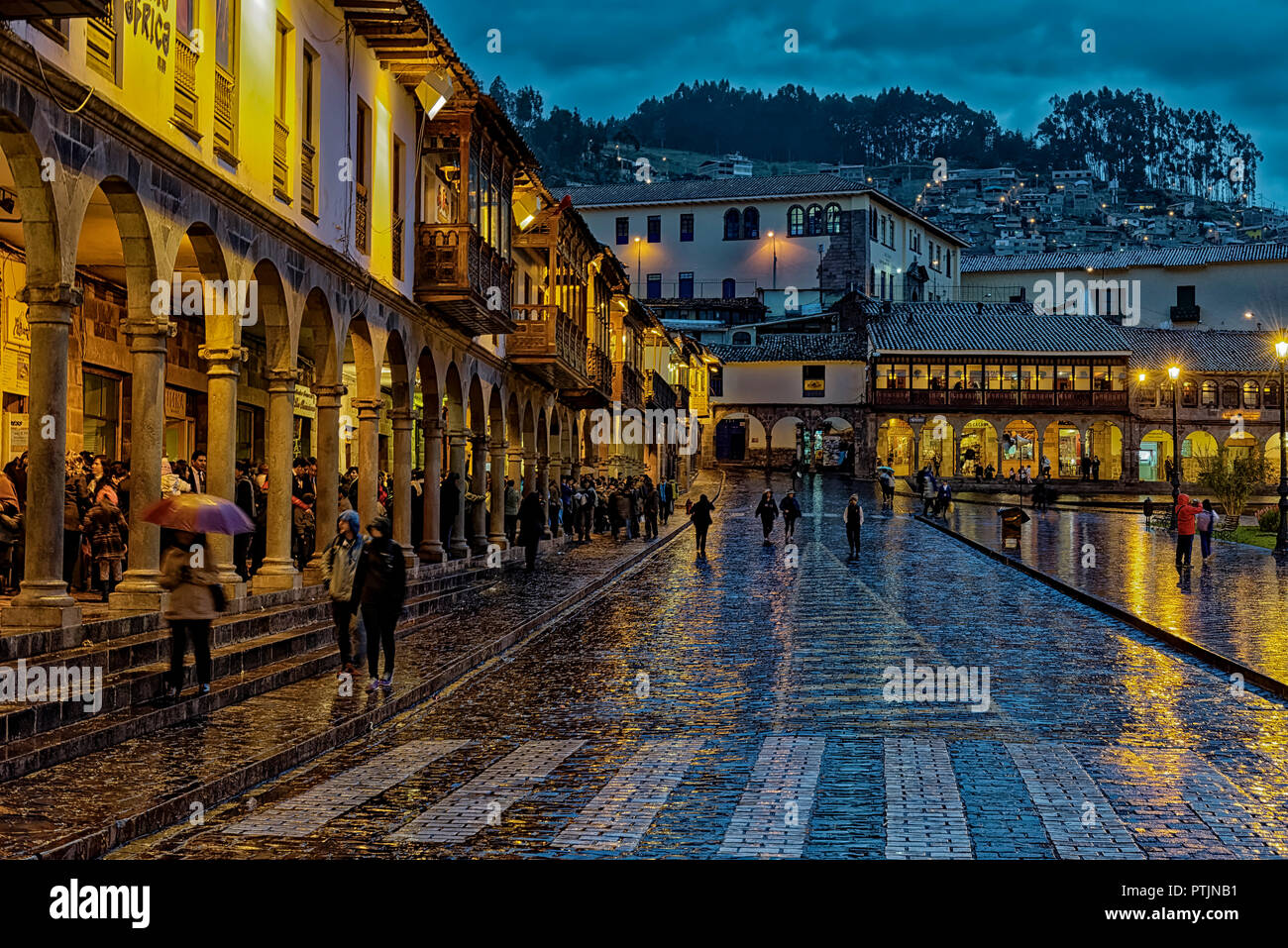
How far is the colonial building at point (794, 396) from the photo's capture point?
83062 mm

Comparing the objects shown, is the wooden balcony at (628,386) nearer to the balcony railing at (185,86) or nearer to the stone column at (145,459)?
the balcony railing at (185,86)

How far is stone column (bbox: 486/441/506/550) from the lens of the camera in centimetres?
3267

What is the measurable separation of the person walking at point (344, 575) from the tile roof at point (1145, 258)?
92.1 m

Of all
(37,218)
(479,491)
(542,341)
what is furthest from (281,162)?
(542,341)

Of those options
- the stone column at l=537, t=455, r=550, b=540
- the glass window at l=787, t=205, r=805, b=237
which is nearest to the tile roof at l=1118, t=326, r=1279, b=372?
the glass window at l=787, t=205, r=805, b=237

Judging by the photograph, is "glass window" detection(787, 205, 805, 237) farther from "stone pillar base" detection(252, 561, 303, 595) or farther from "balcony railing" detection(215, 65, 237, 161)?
"balcony railing" detection(215, 65, 237, 161)

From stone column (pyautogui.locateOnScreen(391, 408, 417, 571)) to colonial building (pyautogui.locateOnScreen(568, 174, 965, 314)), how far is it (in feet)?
248

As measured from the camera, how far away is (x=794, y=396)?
277 feet

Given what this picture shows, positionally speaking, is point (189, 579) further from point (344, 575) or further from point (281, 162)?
point (281, 162)

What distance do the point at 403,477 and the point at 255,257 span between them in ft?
25.3

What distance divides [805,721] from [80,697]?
5.29m
